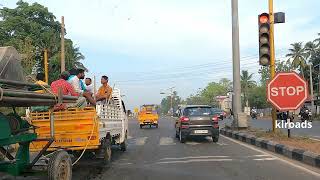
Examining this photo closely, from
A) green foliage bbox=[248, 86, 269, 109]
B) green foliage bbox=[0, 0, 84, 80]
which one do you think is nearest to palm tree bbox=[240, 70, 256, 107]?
green foliage bbox=[248, 86, 269, 109]

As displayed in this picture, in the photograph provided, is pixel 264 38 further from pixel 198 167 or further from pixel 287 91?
pixel 198 167

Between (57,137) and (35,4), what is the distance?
158ft

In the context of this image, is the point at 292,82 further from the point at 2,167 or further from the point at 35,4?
the point at 35,4

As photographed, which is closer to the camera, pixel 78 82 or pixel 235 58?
pixel 78 82

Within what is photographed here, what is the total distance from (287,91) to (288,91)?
3 cm

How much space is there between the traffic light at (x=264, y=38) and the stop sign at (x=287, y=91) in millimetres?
1242

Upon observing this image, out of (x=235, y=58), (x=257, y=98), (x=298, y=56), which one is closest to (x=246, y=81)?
(x=257, y=98)

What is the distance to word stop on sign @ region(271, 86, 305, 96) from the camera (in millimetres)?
15939

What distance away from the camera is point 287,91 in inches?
635

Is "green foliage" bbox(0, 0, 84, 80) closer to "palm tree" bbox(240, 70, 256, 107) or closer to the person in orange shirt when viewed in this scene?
the person in orange shirt

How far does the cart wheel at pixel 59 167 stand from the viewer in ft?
25.5

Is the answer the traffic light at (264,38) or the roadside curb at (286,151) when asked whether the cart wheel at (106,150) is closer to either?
the roadside curb at (286,151)

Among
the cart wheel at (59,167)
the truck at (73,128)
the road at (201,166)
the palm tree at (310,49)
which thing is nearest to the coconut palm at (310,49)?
the palm tree at (310,49)

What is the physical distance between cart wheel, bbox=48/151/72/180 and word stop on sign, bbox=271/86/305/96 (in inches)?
375
